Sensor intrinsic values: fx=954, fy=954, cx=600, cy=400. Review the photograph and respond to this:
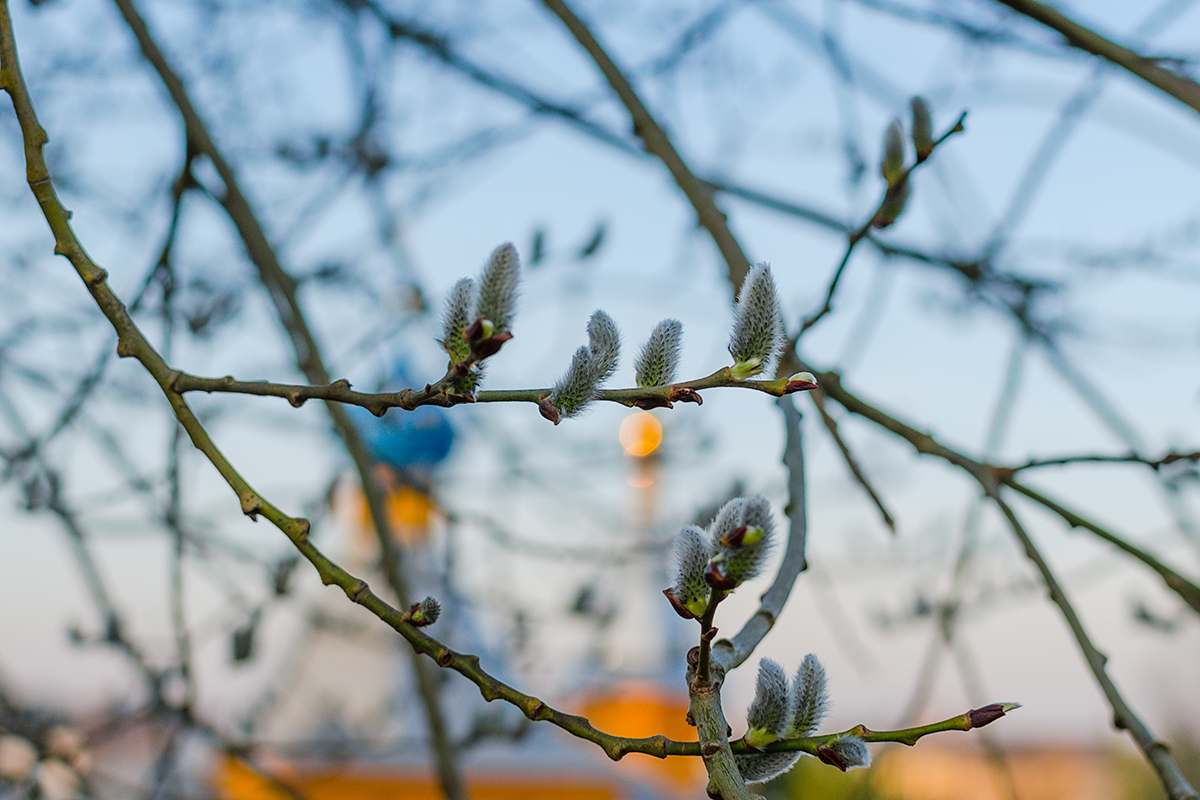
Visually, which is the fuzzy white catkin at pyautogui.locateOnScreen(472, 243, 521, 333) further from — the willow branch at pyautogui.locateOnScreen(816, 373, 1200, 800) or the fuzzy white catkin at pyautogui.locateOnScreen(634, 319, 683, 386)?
the willow branch at pyautogui.locateOnScreen(816, 373, 1200, 800)

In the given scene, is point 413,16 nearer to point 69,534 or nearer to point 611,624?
point 69,534

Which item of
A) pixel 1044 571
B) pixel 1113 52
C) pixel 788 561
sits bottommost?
pixel 788 561

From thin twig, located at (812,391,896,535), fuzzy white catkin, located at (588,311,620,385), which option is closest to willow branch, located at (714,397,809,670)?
thin twig, located at (812,391,896,535)

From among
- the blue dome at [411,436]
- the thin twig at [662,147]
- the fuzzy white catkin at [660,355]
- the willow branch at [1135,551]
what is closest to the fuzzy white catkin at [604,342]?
the fuzzy white catkin at [660,355]

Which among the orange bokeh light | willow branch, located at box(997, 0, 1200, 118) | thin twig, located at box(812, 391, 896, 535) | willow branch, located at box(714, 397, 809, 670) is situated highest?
the orange bokeh light

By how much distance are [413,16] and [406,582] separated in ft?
6.04

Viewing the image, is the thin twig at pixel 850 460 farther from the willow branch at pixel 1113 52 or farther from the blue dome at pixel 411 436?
the blue dome at pixel 411 436

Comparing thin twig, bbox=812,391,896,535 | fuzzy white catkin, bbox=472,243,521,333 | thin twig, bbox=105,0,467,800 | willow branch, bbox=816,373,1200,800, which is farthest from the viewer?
thin twig, bbox=105,0,467,800

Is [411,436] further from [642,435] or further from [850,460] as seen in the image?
→ [850,460]

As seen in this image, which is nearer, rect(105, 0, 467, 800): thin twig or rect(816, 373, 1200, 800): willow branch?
rect(816, 373, 1200, 800): willow branch

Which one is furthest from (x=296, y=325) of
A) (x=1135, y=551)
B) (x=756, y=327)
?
(x=1135, y=551)

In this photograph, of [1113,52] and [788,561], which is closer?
[788,561]

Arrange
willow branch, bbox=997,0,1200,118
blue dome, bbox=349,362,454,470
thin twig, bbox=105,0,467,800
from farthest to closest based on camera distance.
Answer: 1. blue dome, bbox=349,362,454,470
2. thin twig, bbox=105,0,467,800
3. willow branch, bbox=997,0,1200,118

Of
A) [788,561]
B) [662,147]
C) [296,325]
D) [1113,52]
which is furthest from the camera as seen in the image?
[296,325]
